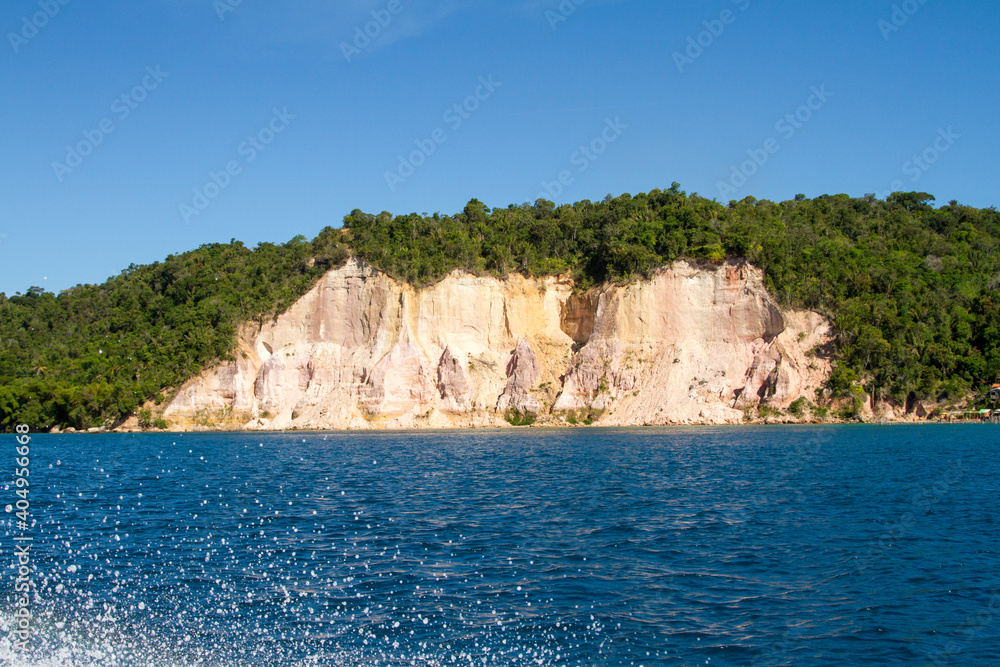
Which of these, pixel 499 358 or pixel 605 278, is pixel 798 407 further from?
pixel 499 358

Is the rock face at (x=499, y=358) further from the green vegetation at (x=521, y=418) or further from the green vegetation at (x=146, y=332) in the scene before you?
the green vegetation at (x=146, y=332)

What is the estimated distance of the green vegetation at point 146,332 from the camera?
65.2 meters

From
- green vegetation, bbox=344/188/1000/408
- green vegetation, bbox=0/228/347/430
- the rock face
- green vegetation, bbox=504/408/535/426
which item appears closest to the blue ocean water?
the rock face

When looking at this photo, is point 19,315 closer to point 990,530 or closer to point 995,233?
point 990,530

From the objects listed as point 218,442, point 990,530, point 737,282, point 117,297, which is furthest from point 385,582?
point 117,297

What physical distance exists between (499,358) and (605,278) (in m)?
11.5

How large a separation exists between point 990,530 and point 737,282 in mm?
49413

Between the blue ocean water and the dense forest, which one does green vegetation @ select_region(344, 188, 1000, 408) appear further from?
the blue ocean water

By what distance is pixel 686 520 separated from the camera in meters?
18.9

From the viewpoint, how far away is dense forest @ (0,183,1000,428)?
61344 mm

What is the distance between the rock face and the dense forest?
5.98ft

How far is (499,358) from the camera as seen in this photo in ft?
221

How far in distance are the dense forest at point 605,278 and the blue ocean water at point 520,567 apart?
115ft

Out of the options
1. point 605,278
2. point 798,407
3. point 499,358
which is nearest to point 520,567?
point 798,407
